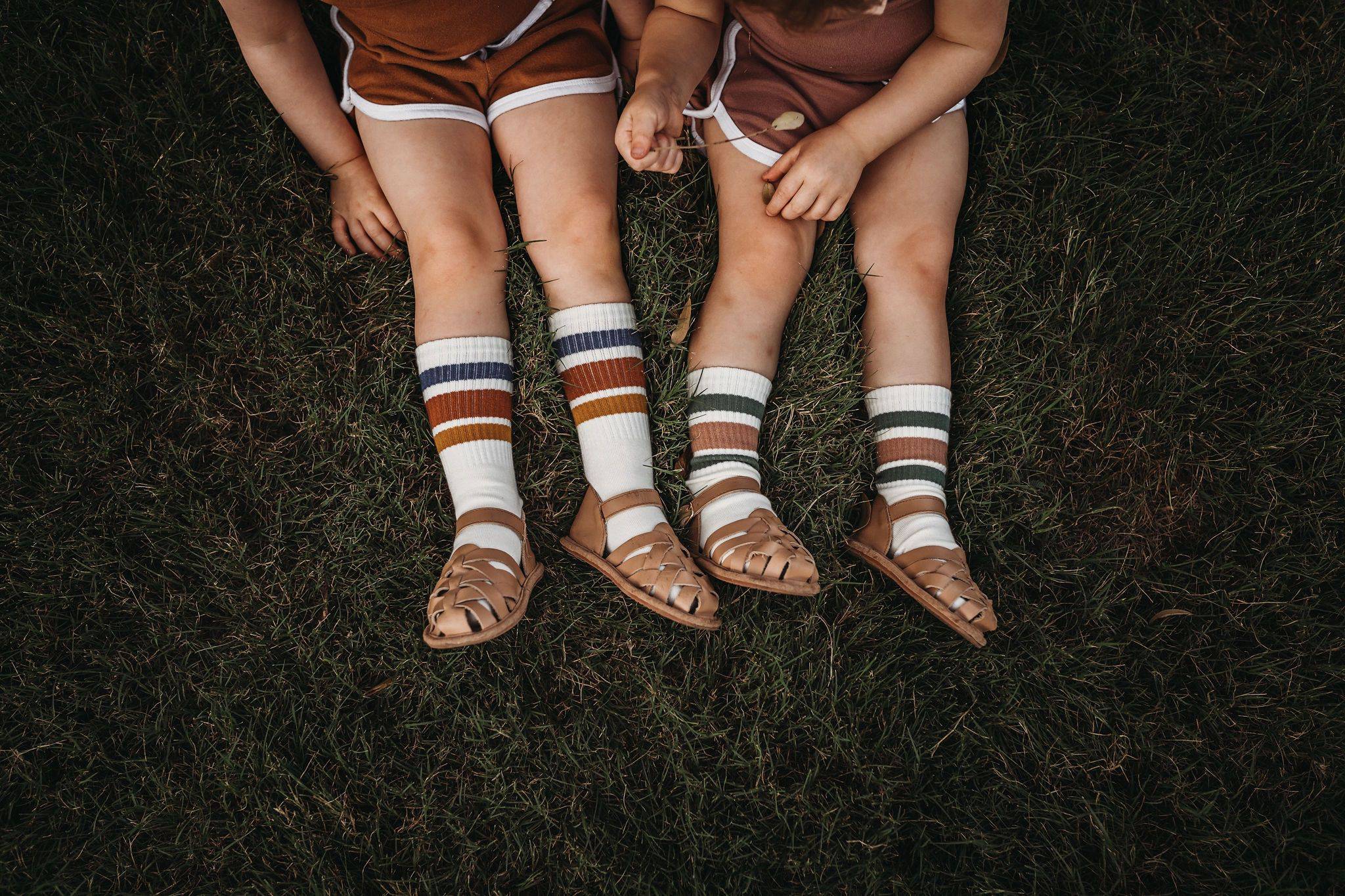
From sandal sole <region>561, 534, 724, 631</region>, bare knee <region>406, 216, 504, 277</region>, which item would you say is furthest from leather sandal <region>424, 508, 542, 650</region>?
bare knee <region>406, 216, 504, 277</region>

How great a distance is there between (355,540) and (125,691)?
564mm

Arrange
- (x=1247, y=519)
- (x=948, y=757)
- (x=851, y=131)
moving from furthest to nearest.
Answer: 1. (x=1247, y=519)
2. (x=948, y=757)
3. (x=851, y=131)

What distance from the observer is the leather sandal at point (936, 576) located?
1599 mm

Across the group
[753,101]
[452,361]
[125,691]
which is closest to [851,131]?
[753,101]

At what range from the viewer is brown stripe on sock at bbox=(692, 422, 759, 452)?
1.66m

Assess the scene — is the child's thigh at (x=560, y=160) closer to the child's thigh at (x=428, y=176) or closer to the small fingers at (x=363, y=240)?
the child's thigh at (x=428, y=176)

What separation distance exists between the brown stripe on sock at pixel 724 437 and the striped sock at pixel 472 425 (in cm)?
42

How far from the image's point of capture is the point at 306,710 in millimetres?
1663

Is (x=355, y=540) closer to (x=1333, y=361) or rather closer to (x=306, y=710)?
(x=306, y=710)

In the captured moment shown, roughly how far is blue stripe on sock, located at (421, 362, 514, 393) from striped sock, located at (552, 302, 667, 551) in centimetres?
16

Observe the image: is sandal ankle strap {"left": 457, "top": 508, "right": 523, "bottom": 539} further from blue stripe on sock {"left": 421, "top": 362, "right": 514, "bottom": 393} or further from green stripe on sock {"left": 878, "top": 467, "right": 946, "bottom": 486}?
green stripe on sock {"left": 878, "top": 467, "right": 946, "bottom": 486}

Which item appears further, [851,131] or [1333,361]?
[1333,361]

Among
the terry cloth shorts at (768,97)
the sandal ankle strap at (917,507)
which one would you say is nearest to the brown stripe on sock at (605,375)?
the terry cloth shorts at (768,97)

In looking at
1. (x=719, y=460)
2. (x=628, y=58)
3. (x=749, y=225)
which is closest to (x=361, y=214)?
(x=628, y=58)
